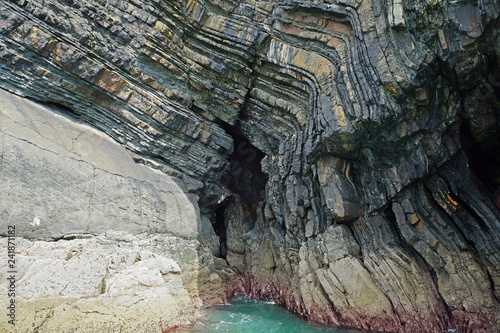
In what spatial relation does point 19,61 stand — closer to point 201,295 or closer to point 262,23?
point 262,23

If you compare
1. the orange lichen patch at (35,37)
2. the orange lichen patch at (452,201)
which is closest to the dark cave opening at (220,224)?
the orange lichen patch at (452,201)

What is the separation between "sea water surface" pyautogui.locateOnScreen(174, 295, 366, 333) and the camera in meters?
8.81

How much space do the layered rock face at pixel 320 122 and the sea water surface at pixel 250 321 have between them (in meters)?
0.66

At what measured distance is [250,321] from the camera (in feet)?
32.1

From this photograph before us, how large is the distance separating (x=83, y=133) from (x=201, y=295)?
7369 mm

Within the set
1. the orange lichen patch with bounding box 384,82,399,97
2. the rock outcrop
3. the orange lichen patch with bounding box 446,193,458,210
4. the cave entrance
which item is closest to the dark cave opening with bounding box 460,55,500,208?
the orange lichen patch with bounding box 446,193,458,210

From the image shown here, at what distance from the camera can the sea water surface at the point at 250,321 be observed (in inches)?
347

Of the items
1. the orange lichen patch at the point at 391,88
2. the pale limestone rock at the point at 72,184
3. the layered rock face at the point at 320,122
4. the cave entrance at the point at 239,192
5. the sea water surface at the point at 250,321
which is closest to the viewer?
the sea water surface at the point at 250,321

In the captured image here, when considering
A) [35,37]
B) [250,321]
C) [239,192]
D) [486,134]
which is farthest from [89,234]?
[486,134]

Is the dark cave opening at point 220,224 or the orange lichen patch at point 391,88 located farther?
the dark cave opening at point 220,224

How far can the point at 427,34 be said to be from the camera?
900 centimetres

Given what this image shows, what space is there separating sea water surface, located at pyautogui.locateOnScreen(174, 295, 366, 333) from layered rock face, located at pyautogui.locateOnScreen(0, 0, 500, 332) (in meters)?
0.66

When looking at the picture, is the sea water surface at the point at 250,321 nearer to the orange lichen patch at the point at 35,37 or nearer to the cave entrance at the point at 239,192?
the cave entrance at the point at 239,192

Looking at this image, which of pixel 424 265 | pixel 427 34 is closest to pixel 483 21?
pixel 427 34
